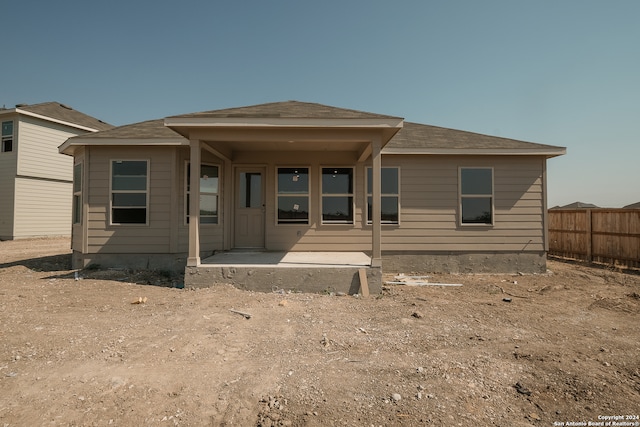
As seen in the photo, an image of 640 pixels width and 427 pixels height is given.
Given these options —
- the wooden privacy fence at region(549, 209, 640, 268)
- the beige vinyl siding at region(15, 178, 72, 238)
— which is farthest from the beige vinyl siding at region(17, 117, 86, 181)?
the wooden privacy fence at region(549, 209, 640, 268)

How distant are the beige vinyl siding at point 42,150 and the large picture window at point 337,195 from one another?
46.7ft

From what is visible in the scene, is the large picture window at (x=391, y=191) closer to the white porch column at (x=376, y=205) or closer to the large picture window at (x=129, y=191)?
the white porch column at (x=376, y=205)

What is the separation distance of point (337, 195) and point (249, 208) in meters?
2.31

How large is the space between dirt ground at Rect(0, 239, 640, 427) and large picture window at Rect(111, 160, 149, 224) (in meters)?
2.14

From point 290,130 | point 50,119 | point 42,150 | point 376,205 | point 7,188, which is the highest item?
point 50,119

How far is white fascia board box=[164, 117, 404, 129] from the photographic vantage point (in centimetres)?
604

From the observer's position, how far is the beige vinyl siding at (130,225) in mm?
7914

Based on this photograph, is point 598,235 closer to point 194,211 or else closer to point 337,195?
point 337,195

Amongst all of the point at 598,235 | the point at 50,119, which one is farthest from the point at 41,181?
the point at 598,235

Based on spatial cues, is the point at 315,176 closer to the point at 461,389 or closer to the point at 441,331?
the point at 441,331

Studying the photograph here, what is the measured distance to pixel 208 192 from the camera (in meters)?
8.12

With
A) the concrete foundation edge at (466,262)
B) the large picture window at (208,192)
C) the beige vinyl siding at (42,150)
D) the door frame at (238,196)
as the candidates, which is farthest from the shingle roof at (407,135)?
the beige vinyl siding at (42,150)

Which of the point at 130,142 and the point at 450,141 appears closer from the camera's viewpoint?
the point at 130,142

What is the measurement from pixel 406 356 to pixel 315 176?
18.9ft
